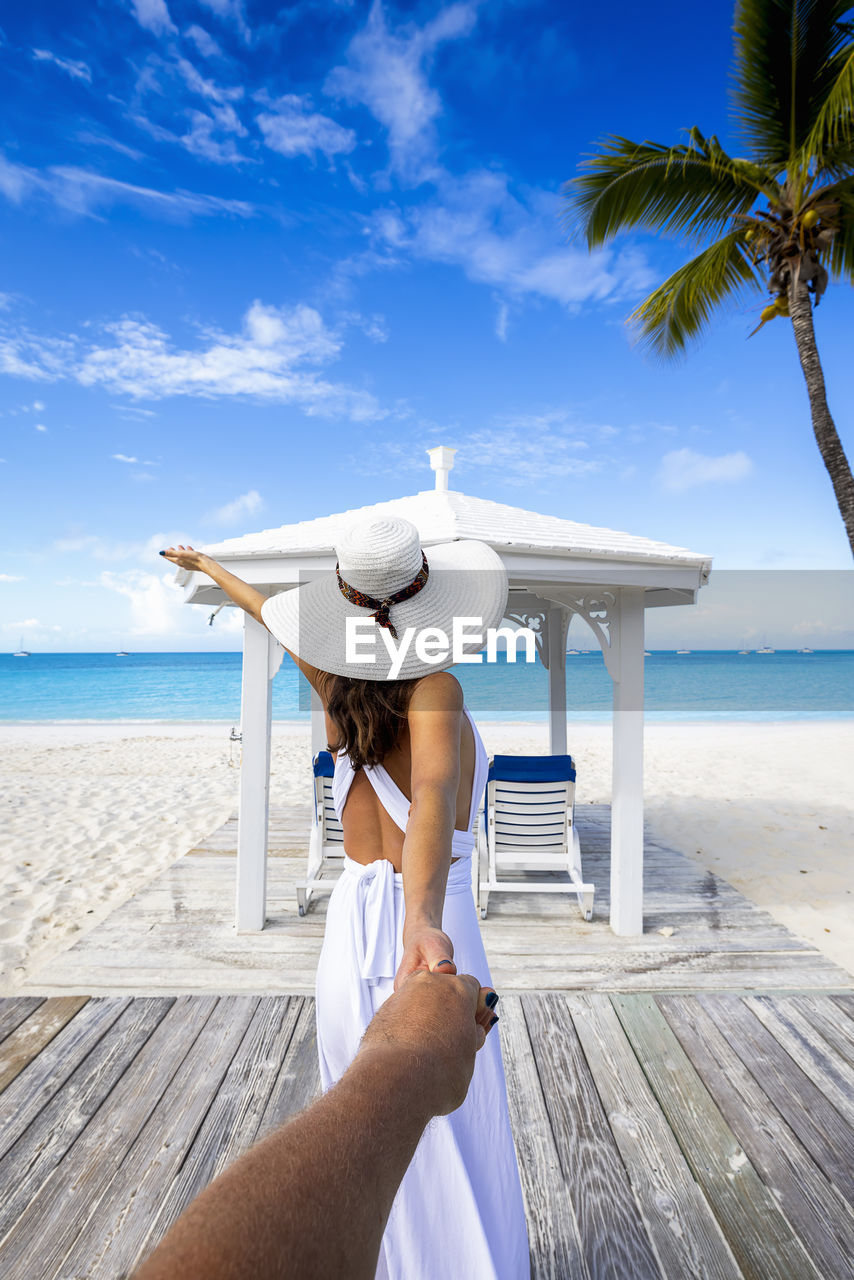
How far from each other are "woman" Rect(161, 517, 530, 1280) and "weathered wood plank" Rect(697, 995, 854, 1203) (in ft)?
5.15

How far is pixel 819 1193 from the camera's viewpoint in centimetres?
236

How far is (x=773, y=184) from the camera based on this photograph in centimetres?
720

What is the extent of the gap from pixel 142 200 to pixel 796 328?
21.4m

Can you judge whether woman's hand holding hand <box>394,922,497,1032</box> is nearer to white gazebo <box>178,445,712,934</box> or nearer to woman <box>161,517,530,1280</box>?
woman <box>161,517,530,1280</box>

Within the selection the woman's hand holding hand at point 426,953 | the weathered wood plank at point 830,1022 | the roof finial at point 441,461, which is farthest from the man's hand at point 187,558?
the roof finial at point 441,461

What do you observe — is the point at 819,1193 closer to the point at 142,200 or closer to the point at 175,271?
the point at 142,200

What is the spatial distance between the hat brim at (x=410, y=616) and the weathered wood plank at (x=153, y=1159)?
2.12 metres

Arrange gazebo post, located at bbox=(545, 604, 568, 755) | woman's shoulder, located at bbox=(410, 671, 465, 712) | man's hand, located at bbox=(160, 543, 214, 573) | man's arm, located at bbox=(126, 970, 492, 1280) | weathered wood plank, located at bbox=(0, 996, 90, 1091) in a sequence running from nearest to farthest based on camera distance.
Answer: man's arm, located at bbox=(126, 970, 492, 1280), woman's shoulder, located at bbox=(410, 671, 465, 712), man's hand, located at bbox=(160, 543, 214, 573), weathered wood plank, located at bbox=(0, 996, 90, 1091), gazebo post, located at bbox=(545, 604, 568, 755)

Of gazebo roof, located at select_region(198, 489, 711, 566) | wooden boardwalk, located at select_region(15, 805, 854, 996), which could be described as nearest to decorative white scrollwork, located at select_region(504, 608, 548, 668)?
gazebo roof, located at select_region(198, 489, 711, 566)

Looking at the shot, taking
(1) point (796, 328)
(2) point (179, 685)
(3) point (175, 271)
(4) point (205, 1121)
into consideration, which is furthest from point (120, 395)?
(4) point (205, 1121)

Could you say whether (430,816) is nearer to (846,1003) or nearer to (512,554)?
(512,554)

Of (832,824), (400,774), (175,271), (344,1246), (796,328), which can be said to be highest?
(175,271)

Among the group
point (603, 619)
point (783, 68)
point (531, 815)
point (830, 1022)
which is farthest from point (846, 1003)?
point (783, 68)

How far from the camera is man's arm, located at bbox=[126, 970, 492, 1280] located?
343mm
